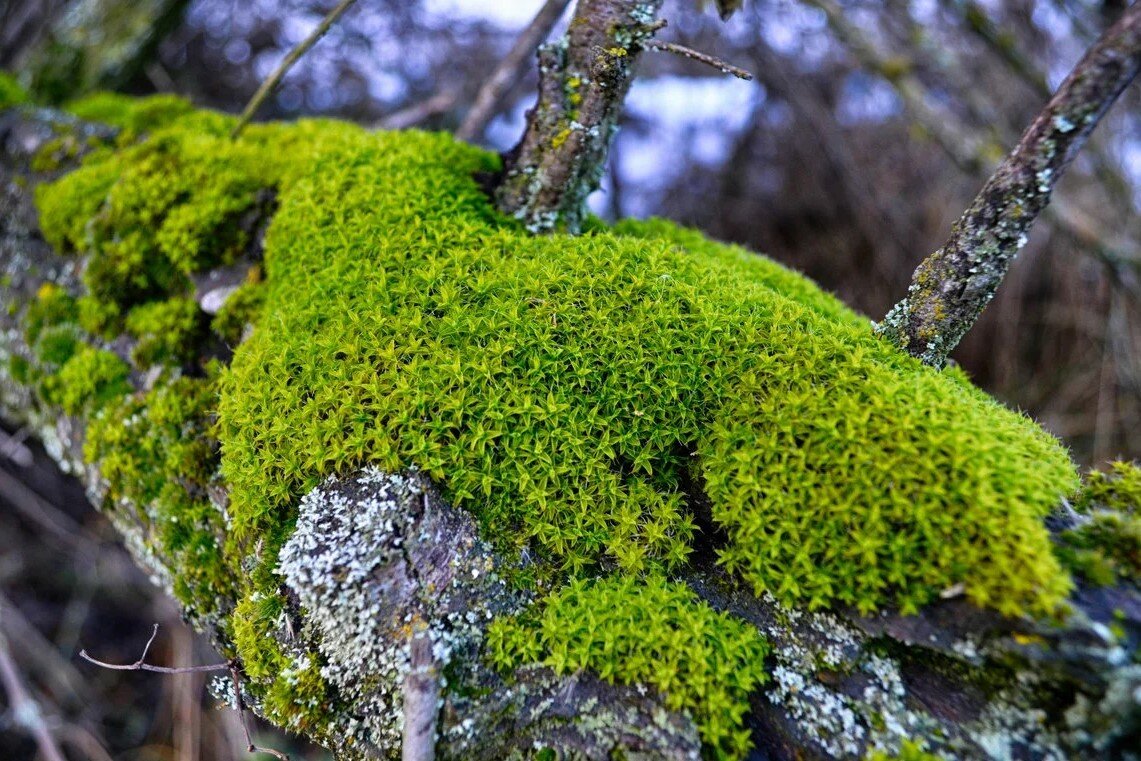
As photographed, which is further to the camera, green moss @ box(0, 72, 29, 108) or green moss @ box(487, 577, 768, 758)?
green moss @ box(0, 72, 29, 108)

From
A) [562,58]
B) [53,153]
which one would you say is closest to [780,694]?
[562,58]

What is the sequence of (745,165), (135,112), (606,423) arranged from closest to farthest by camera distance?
(606,423) → (135,112) → (745,165)

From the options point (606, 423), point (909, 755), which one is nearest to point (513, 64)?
point (606, 423)

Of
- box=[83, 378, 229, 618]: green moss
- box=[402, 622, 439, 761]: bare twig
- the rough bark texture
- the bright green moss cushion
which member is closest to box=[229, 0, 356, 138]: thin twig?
the bright green moss cushion

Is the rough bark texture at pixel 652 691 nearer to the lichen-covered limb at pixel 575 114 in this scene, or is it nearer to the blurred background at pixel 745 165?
the lichen-covered limb at pixel 575 114

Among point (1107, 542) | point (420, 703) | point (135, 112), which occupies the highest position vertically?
point (1107, 542)

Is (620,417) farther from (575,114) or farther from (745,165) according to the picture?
(745,165)

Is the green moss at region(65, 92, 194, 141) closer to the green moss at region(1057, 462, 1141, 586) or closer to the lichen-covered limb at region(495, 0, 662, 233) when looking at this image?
the lichen-covered limb at region(495, 0, 662, 233)
